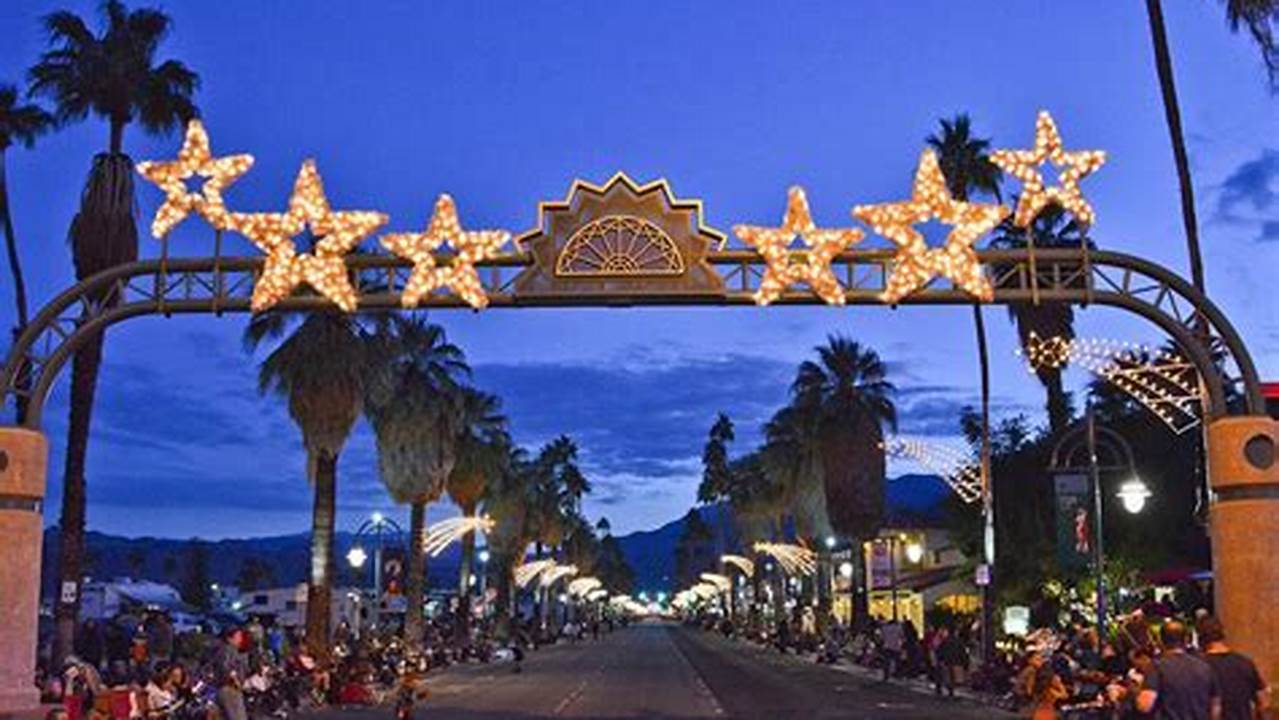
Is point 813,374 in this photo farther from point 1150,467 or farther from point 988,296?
point 988,296

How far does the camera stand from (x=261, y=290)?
68.7 ft

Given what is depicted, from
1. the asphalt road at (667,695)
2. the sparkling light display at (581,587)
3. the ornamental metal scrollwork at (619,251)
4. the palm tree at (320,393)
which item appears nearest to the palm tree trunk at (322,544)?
the palm tree at (320,393)

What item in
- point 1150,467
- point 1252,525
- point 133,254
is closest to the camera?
point 1252,525

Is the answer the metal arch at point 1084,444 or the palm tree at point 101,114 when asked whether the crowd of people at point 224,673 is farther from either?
the metal arch at point 1084,444

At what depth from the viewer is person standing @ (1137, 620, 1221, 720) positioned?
1159cm

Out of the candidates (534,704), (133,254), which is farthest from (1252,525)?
(133,254)

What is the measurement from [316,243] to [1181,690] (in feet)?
45.0

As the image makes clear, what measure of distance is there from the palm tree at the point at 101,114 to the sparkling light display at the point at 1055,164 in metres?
20.4

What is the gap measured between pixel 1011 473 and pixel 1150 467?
532cm

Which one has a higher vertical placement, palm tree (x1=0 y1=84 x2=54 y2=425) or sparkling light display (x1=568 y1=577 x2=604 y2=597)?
palm tree (x1=0 y1=84 x2=54 y2=425)

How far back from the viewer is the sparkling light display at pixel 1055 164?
20734mm

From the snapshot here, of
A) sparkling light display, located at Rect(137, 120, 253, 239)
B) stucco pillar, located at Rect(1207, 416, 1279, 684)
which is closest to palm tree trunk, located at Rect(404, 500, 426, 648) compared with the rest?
sparkling light display, located at Rect(137, 120, 253, 239)

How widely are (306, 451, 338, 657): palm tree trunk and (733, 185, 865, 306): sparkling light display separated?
74.3 feet

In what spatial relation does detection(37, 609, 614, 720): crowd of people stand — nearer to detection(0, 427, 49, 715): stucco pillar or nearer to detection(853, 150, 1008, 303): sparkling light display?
detection(0, 427, 49, 715): stucco pillar
